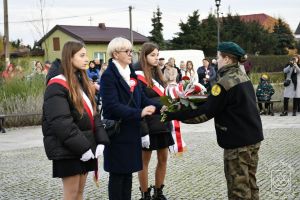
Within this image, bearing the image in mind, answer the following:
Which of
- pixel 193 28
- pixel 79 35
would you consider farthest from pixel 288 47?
pixel 79 35

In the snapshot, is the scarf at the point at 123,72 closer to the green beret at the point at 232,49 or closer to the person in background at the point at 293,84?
the green beret at the point at 232,49

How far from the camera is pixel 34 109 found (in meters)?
14.4

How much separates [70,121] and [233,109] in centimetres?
142

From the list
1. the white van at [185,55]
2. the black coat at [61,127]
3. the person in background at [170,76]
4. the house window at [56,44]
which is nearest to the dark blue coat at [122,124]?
the black coat at [61,127]

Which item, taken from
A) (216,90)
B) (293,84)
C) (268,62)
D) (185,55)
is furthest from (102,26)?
(216,90)

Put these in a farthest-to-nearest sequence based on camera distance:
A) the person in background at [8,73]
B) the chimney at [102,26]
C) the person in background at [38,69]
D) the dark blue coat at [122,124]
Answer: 1. the chimney at [102,26]
2. the person in background at [38,69]
3. the person in background at [8,73]
4. the dark blue coat at [122,124]

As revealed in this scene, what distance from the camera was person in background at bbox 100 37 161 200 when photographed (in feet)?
15.3

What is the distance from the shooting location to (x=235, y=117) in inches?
170

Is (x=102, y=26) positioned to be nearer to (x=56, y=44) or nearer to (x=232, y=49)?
(x=56, y=44)

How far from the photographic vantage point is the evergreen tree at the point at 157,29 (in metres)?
53.2

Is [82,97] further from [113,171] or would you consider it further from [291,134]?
[291,134]

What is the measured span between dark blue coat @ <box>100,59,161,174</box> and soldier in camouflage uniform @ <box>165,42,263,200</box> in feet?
2.29

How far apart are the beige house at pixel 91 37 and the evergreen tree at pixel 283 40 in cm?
1516

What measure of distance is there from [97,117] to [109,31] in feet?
161
